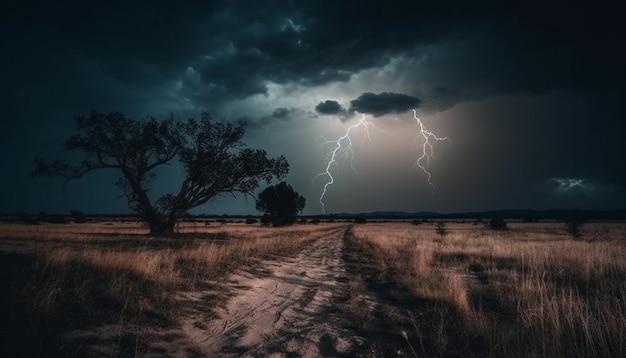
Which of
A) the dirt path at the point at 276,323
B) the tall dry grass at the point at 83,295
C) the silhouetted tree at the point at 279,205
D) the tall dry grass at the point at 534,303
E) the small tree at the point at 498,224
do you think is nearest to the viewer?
the tall dry grass at the point at 83,295

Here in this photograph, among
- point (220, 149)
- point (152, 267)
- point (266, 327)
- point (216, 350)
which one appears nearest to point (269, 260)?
point (152, 267)

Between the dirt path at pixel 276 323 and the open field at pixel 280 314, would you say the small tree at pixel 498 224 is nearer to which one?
the open field at pixel 280 314

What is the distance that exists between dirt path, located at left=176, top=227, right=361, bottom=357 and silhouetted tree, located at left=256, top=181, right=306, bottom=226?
6930cm

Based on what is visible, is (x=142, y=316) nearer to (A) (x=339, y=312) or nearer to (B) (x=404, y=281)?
(A) (x=339, y=312)

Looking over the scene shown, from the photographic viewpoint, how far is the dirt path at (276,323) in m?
5.14

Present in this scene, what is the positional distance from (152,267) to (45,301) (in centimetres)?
341

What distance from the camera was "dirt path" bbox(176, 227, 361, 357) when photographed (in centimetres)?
514

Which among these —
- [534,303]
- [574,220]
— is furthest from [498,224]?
[534,303]

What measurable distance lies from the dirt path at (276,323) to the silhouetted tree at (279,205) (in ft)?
227

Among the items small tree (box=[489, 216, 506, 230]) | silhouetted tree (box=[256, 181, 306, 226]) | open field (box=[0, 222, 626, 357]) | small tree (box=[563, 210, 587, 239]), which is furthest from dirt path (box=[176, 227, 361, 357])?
silhouetted tree (box=[256, 181, 306, 226])

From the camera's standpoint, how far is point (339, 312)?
283 inches

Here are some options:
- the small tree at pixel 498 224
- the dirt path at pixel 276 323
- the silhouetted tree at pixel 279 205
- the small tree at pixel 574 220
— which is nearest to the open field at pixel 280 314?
the dirt path at pixel 276 323

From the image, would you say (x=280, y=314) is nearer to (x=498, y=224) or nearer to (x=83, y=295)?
(x=83, y=295)

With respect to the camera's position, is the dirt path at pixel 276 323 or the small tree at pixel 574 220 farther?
the small tree at pixel 574 220
